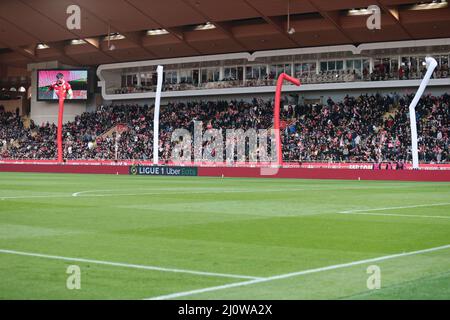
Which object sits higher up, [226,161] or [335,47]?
[335,47]

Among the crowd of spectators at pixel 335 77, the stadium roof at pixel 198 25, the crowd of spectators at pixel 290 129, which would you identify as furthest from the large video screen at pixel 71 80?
the crowd of spectators at pixel 335 77

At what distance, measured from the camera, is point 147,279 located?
9219 mm

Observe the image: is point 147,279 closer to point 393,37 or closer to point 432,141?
point 432,141

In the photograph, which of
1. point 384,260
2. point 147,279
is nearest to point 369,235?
point 384,260

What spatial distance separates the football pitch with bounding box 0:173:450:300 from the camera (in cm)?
861

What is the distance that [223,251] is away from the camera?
11.9 meters

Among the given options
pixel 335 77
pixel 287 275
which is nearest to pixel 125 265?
pixel 287 275

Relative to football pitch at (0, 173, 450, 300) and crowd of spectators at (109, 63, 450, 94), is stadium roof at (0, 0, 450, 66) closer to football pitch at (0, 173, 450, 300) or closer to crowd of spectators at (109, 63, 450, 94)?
crowd of spectators at (109, 63, 450, 94)

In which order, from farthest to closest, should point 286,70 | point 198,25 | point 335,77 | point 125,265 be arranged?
point 286,70, point 198,25, point 335,77, point 125,265

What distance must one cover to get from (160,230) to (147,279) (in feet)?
19.0

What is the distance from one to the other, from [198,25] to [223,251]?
62.6 m

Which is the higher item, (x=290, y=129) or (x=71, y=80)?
(x=71, y=80)

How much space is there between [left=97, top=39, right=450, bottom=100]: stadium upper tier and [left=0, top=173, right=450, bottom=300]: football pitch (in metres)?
47.8

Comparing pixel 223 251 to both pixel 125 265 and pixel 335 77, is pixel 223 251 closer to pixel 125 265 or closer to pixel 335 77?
pixel 125 265
